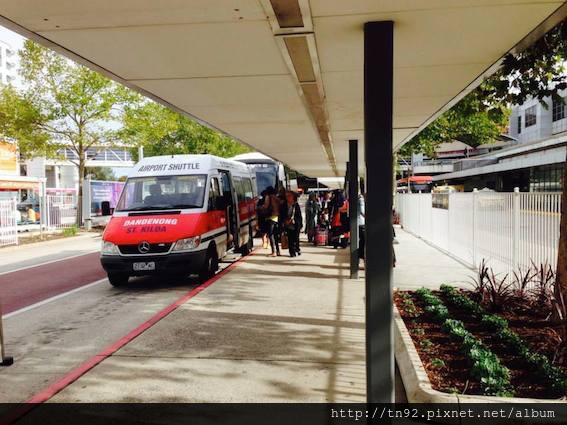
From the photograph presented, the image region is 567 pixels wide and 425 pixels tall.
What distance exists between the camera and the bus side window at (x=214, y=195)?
10278mm

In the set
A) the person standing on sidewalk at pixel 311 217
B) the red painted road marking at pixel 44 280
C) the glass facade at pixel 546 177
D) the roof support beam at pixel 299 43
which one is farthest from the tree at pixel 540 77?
the glass facade at pixel 546 177

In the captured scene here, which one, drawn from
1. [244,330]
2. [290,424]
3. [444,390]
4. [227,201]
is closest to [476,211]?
[227,201]

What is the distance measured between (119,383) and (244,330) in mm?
2008

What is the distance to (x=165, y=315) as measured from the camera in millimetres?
7117

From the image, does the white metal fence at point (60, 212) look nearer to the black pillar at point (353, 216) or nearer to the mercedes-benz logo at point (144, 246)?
the mercedes-benz logo at point (144, 246)

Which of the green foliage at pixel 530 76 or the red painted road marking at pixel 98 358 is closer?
the red painted road marking at pixel 98 358

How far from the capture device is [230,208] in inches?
464

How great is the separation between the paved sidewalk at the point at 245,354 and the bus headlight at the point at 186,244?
860mm

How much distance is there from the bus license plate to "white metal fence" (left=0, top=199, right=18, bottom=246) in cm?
1257

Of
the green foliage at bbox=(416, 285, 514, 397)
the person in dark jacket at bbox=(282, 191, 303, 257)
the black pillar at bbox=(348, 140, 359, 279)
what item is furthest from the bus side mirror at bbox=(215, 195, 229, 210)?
the green foliage at bbox=(416, 285, 514, 397)

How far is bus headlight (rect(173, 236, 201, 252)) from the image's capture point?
29.7 feet

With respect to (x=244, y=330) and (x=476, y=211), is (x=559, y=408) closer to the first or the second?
(x=244, y=330)

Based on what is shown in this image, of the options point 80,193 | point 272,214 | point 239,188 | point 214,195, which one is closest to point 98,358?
point 214,195

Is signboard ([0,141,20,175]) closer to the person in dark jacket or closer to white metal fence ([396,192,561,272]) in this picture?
the person in dark jacket
